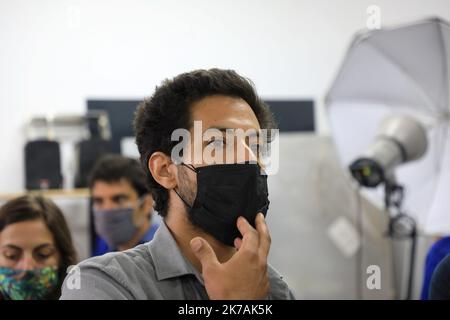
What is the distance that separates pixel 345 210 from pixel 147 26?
1897 millimetres

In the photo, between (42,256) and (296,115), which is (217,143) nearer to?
(42,256)

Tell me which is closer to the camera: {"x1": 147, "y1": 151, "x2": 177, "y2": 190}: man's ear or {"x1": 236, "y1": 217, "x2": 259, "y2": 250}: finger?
{"x1": 236, "y1": 217, "x2": 259, "y2": 250}: finger

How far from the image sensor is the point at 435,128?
192cm

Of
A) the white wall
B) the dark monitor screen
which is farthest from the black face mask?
the dark monitor screen

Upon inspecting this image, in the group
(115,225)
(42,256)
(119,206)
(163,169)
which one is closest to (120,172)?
(119,206)

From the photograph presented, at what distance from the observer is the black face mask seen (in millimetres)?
958

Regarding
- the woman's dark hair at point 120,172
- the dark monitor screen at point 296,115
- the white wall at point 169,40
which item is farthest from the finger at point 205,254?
the dark monitor screen at point 296,115

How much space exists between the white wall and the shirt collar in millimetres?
347

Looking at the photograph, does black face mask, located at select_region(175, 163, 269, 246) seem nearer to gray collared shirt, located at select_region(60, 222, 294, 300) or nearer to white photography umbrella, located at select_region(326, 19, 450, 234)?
gray collared shirt, located at select_region(60, 222, 294, 300)

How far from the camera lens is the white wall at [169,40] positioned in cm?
142

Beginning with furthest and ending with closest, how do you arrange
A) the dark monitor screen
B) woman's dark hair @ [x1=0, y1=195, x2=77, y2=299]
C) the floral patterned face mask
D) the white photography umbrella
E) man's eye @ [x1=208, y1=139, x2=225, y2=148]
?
the dark monitor screen
the white photography umbrella
woman's dark hair @ [x1=0, y1=195, x2=77, y2=299]
the floral patterned face mask
man's eye @ [x1=208, y1=139, x2=225, y2=148]

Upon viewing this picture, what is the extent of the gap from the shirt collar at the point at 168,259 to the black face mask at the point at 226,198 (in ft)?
0.23

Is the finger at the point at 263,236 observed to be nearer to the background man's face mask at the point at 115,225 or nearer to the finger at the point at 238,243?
the finger at the point at 238,243

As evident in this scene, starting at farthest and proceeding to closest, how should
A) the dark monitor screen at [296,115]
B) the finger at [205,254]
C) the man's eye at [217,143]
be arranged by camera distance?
the dark monitor screen at [296,115] → the man's eye at [217,143] → the finger at [205,254]
